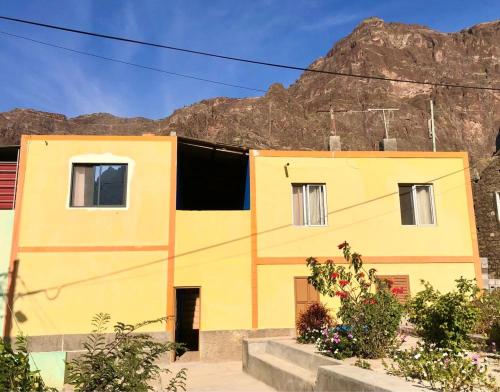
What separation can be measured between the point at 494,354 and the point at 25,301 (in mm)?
12110

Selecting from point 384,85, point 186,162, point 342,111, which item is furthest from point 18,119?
point 186,162

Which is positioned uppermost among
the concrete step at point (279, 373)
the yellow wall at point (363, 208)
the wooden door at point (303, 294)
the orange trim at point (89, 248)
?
the yellow wall at point (363, 208)

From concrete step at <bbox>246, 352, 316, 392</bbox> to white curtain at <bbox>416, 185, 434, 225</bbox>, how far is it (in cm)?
724

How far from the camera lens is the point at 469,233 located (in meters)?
14.7

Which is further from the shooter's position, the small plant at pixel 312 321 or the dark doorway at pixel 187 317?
the dark doorway at pixel 187 317

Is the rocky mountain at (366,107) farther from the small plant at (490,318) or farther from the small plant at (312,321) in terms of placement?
the small plant at (490,318)

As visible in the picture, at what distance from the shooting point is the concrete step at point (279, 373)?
8.13 m

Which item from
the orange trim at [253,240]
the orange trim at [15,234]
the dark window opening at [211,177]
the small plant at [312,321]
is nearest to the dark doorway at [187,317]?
the dark window opening at [211,177]

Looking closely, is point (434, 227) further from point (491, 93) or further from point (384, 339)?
point (491, 93)

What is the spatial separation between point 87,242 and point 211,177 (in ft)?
21.4

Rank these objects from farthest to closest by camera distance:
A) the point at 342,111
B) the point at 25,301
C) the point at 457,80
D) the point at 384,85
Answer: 1. the point at 457,80
2. the point at 384,85
3. the point at 342,111
4. the point at 25,301

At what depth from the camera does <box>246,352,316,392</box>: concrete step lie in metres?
8.13

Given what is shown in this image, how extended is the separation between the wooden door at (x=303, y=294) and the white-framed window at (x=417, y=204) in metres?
3.93

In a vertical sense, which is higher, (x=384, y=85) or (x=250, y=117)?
(x=384, y=85)
